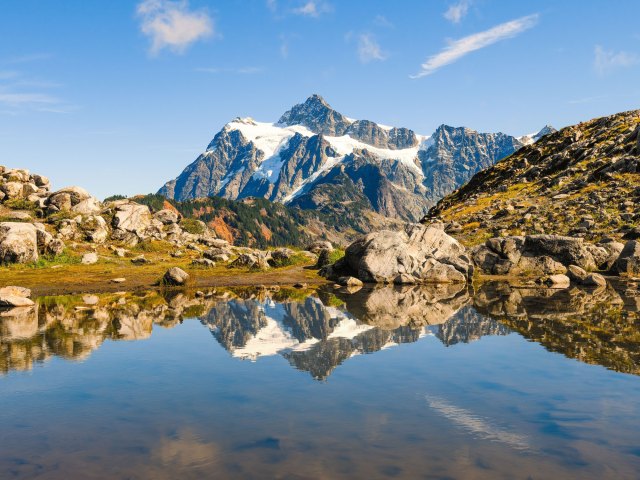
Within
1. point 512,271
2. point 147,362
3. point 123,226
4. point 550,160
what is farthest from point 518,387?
point 550,160

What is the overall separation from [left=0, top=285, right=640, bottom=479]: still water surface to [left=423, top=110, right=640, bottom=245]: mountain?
41839 mm

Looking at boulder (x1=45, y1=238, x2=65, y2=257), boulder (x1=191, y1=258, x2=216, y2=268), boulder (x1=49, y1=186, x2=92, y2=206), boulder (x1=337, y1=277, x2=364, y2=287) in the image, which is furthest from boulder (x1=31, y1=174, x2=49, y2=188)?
boulder (x1=337, y1=277, x2=364, y2=287)

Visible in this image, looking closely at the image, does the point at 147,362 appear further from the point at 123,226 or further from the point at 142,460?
the point at 123,226

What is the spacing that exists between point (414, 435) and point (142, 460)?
7.95 metres

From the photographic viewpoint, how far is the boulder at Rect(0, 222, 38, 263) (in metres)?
65.1

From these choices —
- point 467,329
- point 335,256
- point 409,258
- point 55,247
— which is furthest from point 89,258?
point 467,329

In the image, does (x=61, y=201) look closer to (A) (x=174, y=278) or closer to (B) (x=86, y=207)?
(B) (x=86, y=207)

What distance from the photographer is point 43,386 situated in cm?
2148

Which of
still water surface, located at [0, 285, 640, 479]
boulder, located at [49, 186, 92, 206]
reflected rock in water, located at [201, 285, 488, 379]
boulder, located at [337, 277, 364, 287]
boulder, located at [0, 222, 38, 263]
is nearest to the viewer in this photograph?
still water surface, located at [0, 285, 640, 479]

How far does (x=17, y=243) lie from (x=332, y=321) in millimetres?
49272

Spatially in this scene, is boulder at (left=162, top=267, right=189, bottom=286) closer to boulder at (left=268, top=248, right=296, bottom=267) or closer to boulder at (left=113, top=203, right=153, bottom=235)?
boulder at (left=268, top=248, right=296, bottom=267)

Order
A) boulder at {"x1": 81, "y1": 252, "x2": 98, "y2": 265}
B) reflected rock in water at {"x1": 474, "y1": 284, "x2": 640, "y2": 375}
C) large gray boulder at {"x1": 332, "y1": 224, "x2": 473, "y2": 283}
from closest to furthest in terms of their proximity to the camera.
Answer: reflected rock in water at {"x1": 474, "y1": 284, "x2": 640, "y2": 375}, large gray boulder at {"x1": 332, "y1": 224, "x2": 473, "y2": 283}, boulder at {"x1": 81, "y1": 252, "x2": 98, "y2": 265}

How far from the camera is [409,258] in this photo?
204 feet

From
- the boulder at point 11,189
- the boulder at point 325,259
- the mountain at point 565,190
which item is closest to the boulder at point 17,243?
the boulder at point 11,189
